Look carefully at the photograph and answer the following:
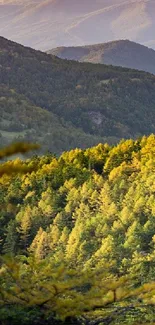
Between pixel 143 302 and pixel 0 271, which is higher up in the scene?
pixel 0 271

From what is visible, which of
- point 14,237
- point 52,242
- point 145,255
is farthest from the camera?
point 14,237

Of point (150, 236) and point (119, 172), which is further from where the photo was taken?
point (119, 172)

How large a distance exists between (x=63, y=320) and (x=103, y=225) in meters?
56.2

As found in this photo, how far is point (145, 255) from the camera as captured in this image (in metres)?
64.8

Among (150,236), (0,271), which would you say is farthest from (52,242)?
(0,271)

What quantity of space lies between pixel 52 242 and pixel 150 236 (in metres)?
12.2

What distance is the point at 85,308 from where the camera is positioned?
17609 mm

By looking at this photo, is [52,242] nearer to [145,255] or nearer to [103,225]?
[103,225]

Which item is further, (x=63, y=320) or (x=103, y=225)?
(x=103, y=225)

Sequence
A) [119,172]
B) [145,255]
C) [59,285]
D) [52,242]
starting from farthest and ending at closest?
[119,172], [52,242], [145,255], [59,285]

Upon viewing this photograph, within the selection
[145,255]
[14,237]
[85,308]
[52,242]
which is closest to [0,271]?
[85,308]

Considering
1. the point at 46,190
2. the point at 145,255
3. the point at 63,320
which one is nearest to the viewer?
the point at 63,320

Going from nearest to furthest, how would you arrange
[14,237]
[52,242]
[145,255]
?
[145,255]
[52,242]
[14,237]

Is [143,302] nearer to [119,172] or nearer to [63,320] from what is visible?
[63,320]
